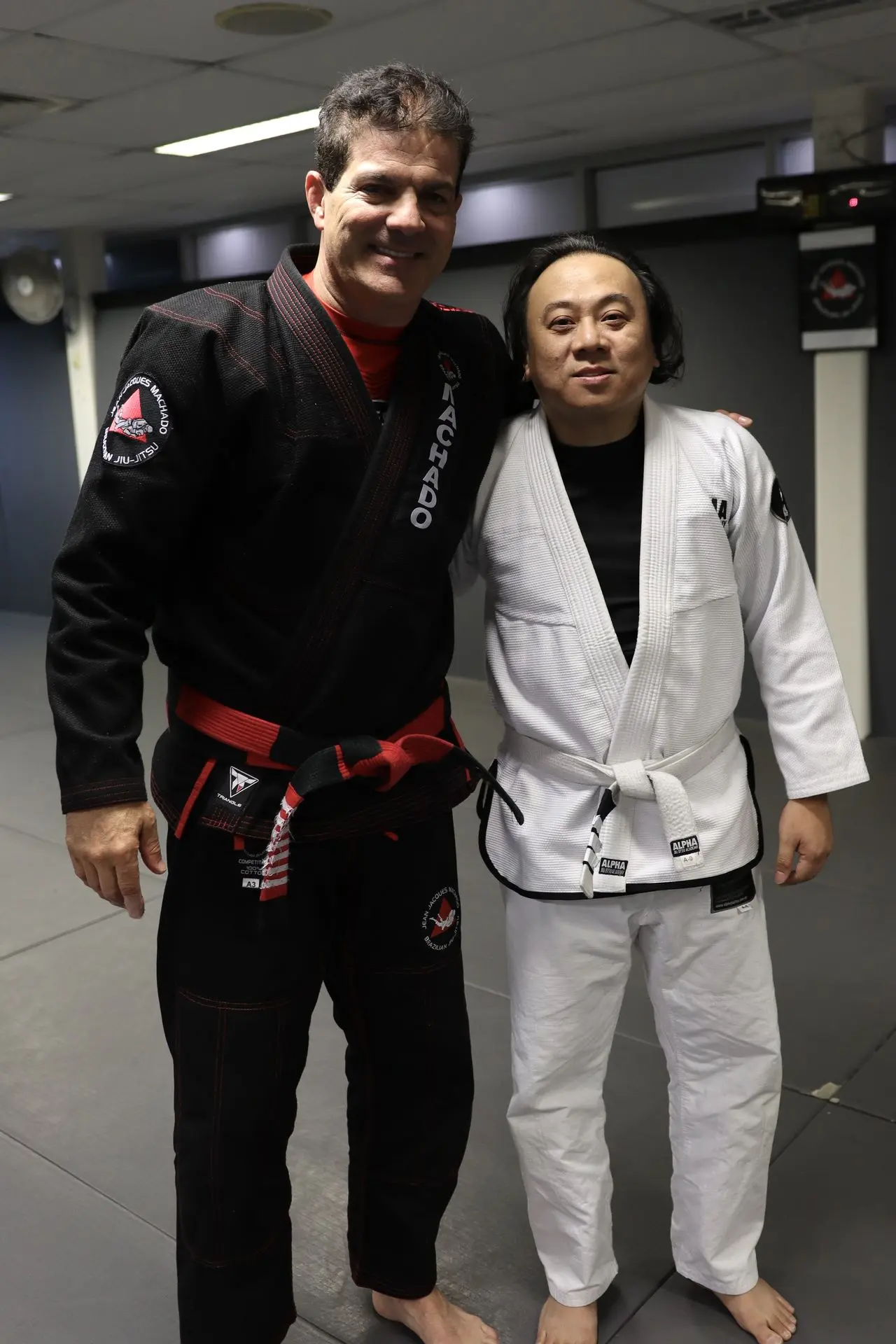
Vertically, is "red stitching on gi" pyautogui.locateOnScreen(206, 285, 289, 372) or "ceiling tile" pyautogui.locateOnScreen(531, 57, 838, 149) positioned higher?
"ceiling tile" pyautogui.locateOnScreen(531, 57, 838, 149)

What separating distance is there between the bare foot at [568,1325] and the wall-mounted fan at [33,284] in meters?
6.45

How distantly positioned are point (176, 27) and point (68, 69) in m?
0.56

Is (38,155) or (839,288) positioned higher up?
(38,155)

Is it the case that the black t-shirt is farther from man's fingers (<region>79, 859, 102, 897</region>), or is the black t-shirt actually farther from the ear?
man's fingers (<region>79, 859, 102, 897</region>)

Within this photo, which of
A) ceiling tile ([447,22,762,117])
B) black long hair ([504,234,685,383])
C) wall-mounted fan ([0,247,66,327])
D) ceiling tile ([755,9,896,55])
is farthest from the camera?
wall-mounted fan ([0,247,66,327])

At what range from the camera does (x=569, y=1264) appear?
65.7 inches

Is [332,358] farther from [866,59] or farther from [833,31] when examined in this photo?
[866,59]

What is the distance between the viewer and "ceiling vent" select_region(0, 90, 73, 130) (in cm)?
383

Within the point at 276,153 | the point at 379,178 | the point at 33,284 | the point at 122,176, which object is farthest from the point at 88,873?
the point at 33,284

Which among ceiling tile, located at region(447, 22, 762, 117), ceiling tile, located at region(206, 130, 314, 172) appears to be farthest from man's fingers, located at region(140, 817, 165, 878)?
ceiling tile, located at region(206, 130, 314, 172)

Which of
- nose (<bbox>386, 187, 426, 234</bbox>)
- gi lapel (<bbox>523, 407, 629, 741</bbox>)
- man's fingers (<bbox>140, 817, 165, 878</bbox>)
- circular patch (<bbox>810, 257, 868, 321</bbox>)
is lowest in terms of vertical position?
man's fingers (<bbox>140, 817, 165, 878</bbox>)

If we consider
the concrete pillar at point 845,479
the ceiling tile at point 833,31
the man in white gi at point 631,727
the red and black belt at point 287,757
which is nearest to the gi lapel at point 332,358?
the man in white gi at point 631,727

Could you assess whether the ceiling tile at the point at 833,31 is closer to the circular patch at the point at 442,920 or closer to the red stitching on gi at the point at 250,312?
the red stitching on gi at the point at 250,312

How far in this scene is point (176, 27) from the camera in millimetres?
3086
